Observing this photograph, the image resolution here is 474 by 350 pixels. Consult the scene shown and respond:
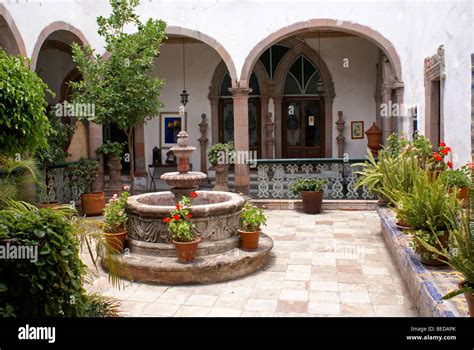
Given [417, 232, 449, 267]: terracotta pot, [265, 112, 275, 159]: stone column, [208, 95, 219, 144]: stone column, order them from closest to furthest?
[417, 232, 449, 267]: terracotta pot, [265, 112, 275, 159]: stone column, [208, 95, 219, 144]: stone column

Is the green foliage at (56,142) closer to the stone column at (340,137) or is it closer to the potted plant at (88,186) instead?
the potted plant at (88,186)

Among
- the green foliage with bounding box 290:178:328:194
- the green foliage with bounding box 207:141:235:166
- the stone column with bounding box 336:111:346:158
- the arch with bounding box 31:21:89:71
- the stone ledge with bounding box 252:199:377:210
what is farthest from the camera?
the stone column with bounding box 336:111:346:158

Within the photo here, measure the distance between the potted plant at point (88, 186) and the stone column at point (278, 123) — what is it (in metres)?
5.65

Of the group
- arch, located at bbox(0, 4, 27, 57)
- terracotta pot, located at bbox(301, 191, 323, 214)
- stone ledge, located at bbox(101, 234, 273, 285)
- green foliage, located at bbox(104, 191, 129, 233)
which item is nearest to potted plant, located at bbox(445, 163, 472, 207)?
stone ledge, located at bbox(101, 234, 273, 285)

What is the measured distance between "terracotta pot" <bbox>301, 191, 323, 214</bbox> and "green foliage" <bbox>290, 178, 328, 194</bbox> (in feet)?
0.39

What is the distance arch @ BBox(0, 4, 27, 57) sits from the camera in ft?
Result: 29.5

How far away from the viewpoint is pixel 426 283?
451cm

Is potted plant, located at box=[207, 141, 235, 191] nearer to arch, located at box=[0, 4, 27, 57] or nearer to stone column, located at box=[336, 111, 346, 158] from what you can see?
stone column, located at box=[336, 111, 346, 158]

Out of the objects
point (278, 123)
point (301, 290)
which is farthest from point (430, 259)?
point (278, 123)

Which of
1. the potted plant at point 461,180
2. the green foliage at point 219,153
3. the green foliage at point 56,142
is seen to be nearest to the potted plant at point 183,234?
the potted plant at point 461,180

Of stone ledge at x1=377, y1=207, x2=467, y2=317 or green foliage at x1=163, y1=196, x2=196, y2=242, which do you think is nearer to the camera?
stone ledge at x1=377, y1=207, x2=467, y2=317

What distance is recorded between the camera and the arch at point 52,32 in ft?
32.3
